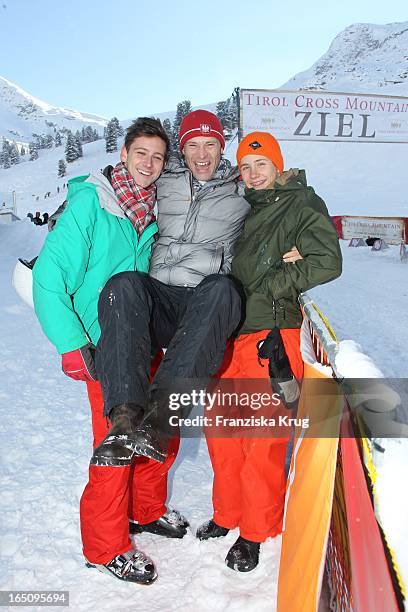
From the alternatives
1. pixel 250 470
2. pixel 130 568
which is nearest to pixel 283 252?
pixel 250 470

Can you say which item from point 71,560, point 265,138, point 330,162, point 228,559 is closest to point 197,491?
point 228,559

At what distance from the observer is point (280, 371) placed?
7.56ft

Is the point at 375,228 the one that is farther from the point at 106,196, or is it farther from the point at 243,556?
the point at 243,556

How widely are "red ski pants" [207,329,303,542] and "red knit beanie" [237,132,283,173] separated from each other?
1.02 meters

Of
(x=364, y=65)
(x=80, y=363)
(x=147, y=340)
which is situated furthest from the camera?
(x=364, y=65)

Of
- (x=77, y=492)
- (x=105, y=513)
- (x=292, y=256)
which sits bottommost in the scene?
(x=77, y=492)

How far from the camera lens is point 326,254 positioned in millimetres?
2303

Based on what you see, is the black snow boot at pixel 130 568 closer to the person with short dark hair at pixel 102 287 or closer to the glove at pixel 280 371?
the person with short dark hair at pixel 102 287

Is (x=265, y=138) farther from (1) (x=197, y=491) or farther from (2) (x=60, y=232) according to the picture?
(1) (x=197, y=491)

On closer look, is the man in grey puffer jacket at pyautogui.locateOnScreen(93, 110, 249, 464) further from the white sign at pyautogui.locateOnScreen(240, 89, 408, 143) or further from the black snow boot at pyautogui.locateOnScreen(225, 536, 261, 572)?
the white sign at pyautogui.locateOnScreen(240, 89, 408, 143)

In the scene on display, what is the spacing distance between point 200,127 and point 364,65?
91.1 m

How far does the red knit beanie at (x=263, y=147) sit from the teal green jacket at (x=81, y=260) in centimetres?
86

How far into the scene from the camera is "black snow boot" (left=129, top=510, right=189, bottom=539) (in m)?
2.48

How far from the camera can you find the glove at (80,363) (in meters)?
2.22
